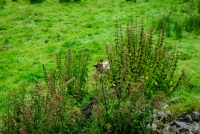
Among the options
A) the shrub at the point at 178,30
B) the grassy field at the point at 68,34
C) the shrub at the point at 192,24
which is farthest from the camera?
the shrub at the point at 192,24

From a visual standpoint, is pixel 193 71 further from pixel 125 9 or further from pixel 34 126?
pixel 125 9

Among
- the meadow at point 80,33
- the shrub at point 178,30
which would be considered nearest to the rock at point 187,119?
the meadow at point 80,33

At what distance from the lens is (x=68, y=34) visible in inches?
476

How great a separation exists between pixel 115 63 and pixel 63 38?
5148 millimetres

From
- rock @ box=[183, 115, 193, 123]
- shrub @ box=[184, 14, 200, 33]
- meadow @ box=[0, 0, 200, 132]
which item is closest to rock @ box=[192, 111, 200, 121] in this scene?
rock @ box=[183, 115, 193, 123]

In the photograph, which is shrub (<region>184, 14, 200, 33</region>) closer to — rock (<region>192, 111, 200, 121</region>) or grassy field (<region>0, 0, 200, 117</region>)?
grassy field (<region>0, 0, 200, 117</region>)

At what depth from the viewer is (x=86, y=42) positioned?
11.0 m

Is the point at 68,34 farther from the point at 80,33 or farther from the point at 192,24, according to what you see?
the point at 192,24

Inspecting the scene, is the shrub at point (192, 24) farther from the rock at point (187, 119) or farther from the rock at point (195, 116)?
the rock at point (187, 119)

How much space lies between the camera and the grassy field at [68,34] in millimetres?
8734

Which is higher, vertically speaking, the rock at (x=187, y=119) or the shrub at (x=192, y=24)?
the shrub at (x=192, y=24)

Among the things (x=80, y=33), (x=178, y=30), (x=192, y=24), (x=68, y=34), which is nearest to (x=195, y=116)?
(x=178, y=30)

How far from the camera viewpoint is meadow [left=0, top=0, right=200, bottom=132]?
8578 mm

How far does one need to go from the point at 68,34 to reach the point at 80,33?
1.77 ft
